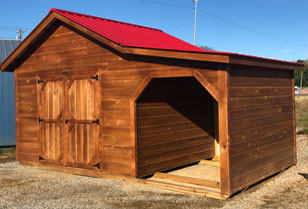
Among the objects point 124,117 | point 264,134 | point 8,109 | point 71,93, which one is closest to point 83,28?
point 71,93

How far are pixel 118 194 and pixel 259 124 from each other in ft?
10.0

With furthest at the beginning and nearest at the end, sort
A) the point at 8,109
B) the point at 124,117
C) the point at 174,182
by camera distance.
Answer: the point at 8,109, the point at 124,117, the point at 174,182

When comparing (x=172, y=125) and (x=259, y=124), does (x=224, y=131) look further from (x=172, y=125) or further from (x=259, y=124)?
(x=172, y=125)

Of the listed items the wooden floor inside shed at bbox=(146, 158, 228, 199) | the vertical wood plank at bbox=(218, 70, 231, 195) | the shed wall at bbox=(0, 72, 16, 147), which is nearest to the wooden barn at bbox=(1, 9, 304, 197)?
the vertical wood plank at bbox=(218, 70, 231, 195)

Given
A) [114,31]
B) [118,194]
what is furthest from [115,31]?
[118,194]

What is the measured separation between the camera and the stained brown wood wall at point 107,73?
7.71 meters

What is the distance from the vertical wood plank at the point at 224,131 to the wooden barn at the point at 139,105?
0.02m

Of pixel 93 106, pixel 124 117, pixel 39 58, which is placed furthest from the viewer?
pixel 39 58

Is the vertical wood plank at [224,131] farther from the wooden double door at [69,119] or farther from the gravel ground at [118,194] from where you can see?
the wooden double door at [69,119]

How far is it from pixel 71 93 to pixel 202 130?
3.44m

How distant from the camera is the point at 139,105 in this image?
25.4 ft

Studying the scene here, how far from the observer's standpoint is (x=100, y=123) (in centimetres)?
828

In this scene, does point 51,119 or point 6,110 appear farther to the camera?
point 6,110

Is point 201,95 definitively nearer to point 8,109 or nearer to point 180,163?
point 180,163
